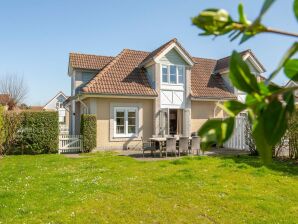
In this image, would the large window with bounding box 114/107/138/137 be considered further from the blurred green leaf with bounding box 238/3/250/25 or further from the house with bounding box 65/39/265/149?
the blurred green leaf with bounding box 238/3/250/25

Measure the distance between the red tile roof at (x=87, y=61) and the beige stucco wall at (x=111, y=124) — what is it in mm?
4637

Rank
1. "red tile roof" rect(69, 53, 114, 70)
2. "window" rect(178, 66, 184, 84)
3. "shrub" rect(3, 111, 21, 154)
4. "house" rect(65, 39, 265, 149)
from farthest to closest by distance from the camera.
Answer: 1. "red tile roof" rect(69, 53, 114, 70)
2. "window" rect(178, 66, 184, 84)
3. "house" rect(65, 39, 265, 149)
4. "shrub" rect(3, 111, 21, 154)

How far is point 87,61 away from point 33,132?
7682mm

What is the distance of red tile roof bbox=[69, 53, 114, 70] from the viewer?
69.6 feet

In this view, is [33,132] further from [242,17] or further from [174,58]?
[242,17]

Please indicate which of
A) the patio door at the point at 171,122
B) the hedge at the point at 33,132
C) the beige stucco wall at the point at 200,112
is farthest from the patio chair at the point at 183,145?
the hedge at the point at 33,132

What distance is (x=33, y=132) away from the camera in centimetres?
1587

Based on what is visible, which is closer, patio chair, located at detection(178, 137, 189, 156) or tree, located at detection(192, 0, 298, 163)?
tree, located at detection(192, 0, 298, 163)

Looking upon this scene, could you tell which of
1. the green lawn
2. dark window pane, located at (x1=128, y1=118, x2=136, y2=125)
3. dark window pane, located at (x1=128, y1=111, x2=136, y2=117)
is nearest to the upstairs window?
dark window pane, located at (x1=128, y1=111, x2=136, y2=117)

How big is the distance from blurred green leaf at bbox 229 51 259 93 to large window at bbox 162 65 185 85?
1864cm

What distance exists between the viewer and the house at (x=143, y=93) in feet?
57.9

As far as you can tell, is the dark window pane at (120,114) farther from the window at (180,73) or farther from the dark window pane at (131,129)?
the window at (180,73)

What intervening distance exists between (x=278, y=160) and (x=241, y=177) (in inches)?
182

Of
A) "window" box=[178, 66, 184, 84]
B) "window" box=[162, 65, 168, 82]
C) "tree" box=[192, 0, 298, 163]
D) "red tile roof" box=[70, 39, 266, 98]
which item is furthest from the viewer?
"window" box=[178, 66, 184, 84]
